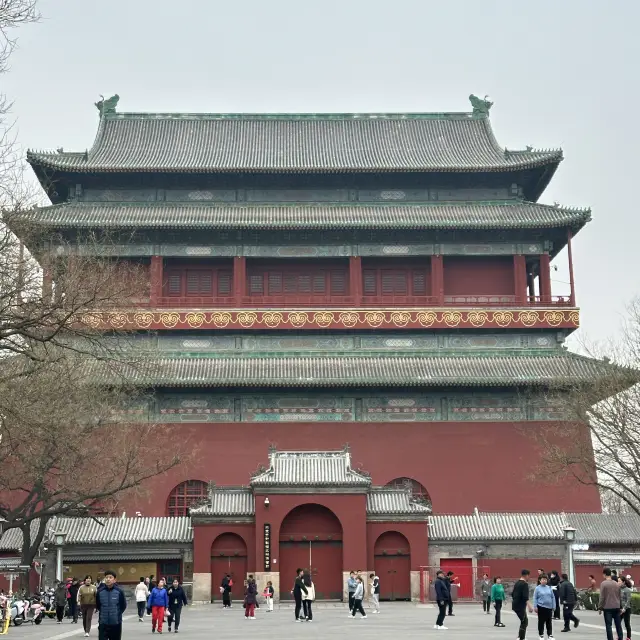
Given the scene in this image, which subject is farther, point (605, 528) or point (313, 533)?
point (605, 528)

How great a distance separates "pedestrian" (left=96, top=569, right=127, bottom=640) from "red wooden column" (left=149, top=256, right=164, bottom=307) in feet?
83.3

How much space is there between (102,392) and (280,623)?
12.6m

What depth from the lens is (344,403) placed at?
39969mm

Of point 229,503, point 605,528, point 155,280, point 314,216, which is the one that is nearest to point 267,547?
point 229,503

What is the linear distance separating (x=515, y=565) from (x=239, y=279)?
1564cm

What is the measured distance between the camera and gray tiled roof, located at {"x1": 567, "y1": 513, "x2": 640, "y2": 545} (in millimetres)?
36812

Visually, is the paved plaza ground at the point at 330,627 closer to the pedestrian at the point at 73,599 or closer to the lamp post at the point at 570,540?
the pedestrian at the point at 73,599

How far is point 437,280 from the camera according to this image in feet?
140

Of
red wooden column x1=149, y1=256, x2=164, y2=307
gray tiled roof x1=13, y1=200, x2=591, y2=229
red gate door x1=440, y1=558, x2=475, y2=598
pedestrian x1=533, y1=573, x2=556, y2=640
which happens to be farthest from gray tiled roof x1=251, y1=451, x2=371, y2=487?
pedestrian x1=533, y1=573, x2=556, y2=640

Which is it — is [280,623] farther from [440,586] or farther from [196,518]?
[196,518]

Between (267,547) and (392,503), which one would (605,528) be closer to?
(392,503)

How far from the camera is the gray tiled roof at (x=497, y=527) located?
34.8 metres

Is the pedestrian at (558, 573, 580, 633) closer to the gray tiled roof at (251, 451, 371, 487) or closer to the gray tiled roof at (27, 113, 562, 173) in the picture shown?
the gray tiled roof at (251, 451, 371, 487)

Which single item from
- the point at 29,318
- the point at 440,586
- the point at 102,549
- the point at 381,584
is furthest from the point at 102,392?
the point at 29,318
